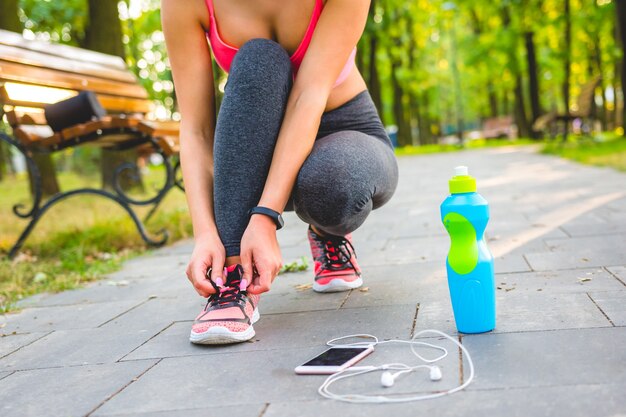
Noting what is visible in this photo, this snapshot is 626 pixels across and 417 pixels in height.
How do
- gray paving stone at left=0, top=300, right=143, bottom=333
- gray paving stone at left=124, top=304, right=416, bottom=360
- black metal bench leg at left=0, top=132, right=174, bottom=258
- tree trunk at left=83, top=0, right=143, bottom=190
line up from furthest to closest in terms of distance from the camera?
tree trunk at left=83, top=0, right=143, bottom=190 → black metal bench leg at left=0, top=132, right=174, bottom=258 → gray paving stone at left=0, top=300, right=143, bottom=333 → gray paving stone at left=124, top=304, right=416, bottom=360

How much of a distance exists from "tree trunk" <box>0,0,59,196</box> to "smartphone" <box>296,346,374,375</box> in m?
8.25

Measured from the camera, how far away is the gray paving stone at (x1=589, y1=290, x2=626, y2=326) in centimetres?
198

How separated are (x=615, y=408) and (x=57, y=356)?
172 cm

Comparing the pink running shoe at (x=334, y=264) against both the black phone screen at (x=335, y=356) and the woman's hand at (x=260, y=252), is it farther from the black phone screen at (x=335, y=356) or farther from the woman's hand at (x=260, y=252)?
the black phone screen at (x=335, y=356)

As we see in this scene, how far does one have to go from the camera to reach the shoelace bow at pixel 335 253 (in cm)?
279

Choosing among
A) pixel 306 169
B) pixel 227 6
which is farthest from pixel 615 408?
pixel 227 6

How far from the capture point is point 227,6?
247 centimetres

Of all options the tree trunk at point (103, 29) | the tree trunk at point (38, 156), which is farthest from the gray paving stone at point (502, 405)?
the tree trunk at point (38, 156)

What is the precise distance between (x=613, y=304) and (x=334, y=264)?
111 cm

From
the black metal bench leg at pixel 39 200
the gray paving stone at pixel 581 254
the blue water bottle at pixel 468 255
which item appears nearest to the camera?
the blue water bottle at pixel 468 255

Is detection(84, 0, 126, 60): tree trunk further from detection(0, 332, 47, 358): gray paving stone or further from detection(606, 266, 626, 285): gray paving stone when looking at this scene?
detection(606, 266, 626, 285): gray paving stone

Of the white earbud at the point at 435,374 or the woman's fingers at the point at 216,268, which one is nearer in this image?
the white earbud at the point at 435,374

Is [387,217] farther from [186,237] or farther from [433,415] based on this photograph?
[433,415]

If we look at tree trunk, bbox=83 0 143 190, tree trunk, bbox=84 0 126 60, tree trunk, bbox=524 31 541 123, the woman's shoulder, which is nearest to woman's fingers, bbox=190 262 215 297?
the woman's shoulder
